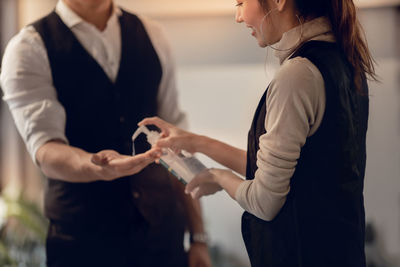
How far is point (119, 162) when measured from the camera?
2.84 ft

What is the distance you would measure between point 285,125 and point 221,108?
96 centimetres

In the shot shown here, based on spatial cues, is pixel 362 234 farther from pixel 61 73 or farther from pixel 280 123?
pixel 61 73

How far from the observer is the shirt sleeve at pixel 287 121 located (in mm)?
635

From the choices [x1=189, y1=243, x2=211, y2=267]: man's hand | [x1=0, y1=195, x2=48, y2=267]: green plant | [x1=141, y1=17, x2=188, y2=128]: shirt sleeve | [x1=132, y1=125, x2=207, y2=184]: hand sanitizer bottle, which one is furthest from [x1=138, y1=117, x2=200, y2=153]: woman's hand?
[x1=0, y1=195, x2=48, y2=267]: green plant

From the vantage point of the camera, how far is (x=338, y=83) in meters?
0.66

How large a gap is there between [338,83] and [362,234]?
0.21 meters

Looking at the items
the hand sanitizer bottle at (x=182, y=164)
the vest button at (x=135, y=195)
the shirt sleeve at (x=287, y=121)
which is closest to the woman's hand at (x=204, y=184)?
the hand sanitizer bottle at (x=182, y=164)

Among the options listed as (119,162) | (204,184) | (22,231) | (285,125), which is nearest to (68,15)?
(119,162)

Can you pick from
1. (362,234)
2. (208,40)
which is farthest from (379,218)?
(208,40)

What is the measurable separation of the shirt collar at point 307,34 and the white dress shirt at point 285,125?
32 mm

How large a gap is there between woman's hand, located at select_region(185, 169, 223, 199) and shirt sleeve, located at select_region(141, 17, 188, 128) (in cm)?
32

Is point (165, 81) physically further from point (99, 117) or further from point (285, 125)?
point (285, 125)

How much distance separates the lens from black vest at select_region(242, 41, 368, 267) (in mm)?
659

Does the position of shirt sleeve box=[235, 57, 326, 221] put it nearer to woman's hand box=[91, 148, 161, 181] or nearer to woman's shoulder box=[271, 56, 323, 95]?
woman's shoulder box=[271, 56, 323, 95]
